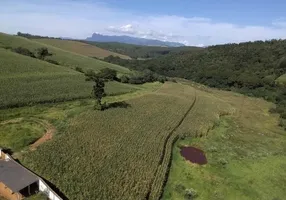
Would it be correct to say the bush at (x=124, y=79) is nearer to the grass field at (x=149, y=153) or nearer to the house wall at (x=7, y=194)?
the grass field at (x=149, y=153)

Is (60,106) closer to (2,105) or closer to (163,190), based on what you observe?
(2,105)

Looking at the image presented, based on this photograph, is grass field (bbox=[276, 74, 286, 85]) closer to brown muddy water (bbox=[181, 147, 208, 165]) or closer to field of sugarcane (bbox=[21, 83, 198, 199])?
field of sugarcane (bbox=[21, 83, 198, 199])

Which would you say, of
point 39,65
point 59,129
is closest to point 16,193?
point 59,129

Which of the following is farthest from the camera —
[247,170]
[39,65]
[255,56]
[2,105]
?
[255,56]

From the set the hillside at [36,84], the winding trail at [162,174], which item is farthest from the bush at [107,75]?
the winding trail at [162,174]

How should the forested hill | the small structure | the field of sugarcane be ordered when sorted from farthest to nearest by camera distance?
the forested hill, the field of sugarcane, the small structure

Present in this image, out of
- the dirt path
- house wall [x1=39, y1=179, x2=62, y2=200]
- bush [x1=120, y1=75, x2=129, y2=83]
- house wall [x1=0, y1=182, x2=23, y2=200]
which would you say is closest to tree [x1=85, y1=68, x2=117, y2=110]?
bush [x1=120, y1=75, x2=129, y2=83]
